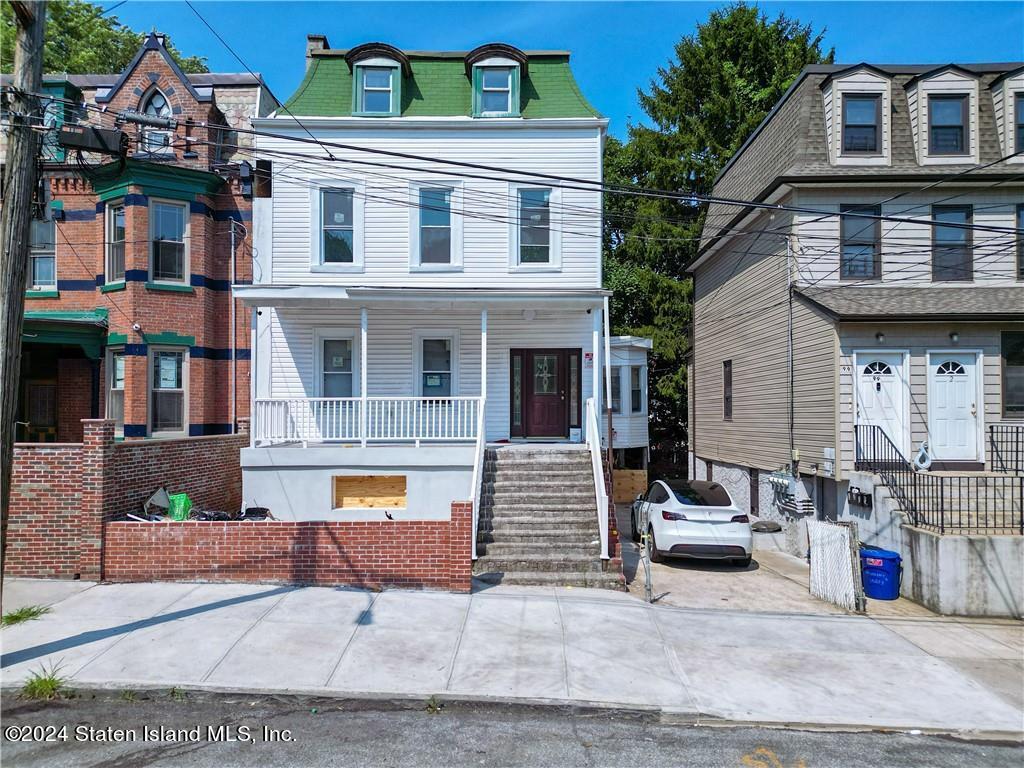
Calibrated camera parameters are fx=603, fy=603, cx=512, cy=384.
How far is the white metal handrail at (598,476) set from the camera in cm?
929

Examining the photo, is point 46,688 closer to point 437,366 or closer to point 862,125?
point 437,366

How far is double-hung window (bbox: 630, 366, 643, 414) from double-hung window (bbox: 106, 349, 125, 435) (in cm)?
1410

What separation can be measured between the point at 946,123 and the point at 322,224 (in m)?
14.7

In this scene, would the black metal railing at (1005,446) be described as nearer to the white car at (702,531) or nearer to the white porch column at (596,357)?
the white car at (702,531)

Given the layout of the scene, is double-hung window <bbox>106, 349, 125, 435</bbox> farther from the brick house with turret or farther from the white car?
the white car

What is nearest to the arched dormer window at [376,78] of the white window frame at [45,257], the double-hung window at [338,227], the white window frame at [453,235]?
the double-hung window at [338,227]

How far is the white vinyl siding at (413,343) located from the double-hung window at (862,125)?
749 cm

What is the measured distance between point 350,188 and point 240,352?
4.97 m

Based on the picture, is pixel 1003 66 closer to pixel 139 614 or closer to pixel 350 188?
pixel 350 188

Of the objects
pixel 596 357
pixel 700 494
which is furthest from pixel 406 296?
pixel 700 494

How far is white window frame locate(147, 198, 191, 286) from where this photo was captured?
13953 mm

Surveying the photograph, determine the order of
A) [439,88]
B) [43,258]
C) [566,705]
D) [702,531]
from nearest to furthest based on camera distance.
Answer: [566,705] < [702,531] < [439,88] < [43,258]

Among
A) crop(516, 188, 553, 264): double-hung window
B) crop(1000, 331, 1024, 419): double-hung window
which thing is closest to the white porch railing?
crop(516, 188, 553, 264): double-hung window

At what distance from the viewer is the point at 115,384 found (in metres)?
14.0
